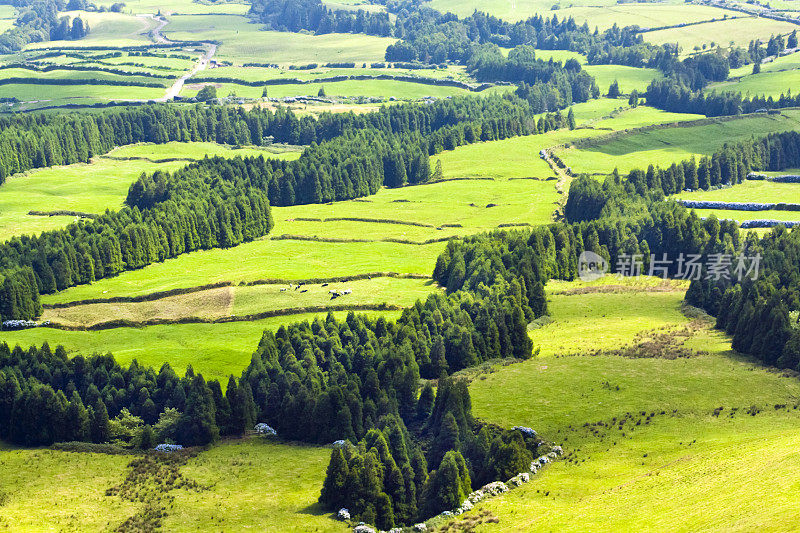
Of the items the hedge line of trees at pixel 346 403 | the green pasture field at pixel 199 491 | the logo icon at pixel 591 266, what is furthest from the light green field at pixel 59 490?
the logo icon at pixel 591 266

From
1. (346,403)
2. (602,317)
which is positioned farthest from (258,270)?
(346,403)

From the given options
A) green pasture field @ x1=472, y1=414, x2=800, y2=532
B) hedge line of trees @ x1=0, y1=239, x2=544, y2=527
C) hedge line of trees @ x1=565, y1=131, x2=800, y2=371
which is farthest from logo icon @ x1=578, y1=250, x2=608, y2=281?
green pasture field @ x1=472, y1=414, x2=800, y2=532

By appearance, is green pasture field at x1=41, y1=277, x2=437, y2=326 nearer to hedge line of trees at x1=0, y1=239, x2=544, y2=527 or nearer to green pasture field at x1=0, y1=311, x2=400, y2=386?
green pasture field at x1=0, y1=311, x2=400, y2=386

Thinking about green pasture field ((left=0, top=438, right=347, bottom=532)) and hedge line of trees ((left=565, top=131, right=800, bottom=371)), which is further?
hedge line of trees ((left=565, top=131, right=800, bottom=371))

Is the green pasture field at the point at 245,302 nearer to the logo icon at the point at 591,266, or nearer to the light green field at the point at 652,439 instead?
the logo icon at the point at 591,266

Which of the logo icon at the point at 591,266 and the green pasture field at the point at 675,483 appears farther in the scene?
the logo icon at the point at 591,266

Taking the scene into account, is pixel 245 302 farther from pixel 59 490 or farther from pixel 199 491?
pixel 199 491

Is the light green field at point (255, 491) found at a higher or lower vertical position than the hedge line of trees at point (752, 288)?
lower
